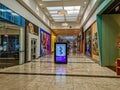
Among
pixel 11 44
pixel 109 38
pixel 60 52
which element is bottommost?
pixel 60 52

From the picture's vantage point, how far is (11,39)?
1205 centimetres

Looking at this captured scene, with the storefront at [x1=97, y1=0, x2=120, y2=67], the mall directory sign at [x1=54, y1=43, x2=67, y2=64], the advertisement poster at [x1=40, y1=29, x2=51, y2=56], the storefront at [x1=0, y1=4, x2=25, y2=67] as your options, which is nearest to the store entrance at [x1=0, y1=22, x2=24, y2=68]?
the storefront at [x1=0, y1=4, x2=25, y2=67]

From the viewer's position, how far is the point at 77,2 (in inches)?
602

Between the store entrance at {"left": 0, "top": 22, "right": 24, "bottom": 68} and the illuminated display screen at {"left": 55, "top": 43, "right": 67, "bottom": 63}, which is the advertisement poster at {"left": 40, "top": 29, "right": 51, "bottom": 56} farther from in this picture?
the illuminated display screen at {"left": 55, "top": 43, "right": 67, "bottom": 63}

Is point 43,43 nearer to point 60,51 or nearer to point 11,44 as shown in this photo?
point 60,51

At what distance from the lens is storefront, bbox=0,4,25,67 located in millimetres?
10185

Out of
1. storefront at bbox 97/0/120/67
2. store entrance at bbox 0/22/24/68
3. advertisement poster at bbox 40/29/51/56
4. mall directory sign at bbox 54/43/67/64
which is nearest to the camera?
store entrance at bbox 0/22/24/68

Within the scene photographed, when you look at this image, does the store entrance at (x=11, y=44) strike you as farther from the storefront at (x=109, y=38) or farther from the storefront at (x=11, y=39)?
the storefront at (x=109, y=38)

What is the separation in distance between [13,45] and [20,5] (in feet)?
9.65

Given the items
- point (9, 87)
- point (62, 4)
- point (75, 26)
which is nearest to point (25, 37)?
point (62, 4)

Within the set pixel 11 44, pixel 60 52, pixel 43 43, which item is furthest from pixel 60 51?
pixel 43 43

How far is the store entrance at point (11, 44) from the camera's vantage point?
1065cm

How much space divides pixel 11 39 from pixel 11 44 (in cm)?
48

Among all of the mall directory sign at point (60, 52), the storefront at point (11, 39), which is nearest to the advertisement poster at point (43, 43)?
the storefront at point (11, 39)
